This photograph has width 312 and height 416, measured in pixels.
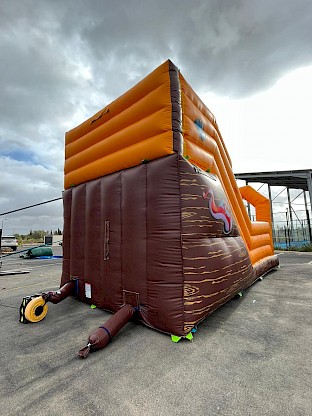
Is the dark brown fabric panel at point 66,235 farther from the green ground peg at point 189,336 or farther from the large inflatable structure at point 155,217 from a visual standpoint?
the green ground peg at point 189,336

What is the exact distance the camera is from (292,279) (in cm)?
468

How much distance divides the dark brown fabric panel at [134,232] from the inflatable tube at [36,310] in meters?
1.09

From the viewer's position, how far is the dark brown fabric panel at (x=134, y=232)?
2385 mm

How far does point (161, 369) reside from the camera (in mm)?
1617

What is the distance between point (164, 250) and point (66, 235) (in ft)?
7.20

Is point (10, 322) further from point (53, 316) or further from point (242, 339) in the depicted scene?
point (242, 339)

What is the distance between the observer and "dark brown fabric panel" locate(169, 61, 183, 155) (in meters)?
2.39

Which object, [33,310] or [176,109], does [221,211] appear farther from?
[33,310]

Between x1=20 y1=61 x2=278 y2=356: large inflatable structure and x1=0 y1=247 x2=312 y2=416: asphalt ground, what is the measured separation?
225mm

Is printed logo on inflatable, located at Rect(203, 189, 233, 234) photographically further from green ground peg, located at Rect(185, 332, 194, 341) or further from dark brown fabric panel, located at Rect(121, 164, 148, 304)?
green ground peg, located at Rect(185, 332, 194, 341)

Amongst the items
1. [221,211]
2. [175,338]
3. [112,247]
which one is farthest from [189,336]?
[221,211]

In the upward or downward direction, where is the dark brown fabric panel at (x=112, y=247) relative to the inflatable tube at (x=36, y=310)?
upward

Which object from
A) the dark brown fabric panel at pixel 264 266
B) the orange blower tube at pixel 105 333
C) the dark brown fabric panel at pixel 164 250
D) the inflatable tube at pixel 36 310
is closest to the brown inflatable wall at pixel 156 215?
the dark brown fabric panel at pixel 164 250

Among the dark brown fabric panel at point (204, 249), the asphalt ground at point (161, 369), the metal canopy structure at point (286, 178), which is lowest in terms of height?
the asphalt ground at point (161, 369)
